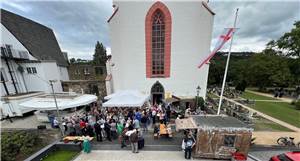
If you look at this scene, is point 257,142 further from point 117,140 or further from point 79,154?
point 79,154

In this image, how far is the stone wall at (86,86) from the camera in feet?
76.6

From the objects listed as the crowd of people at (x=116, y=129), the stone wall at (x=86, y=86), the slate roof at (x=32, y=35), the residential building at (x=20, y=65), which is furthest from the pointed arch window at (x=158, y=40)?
the slate roof at (x=32, y=35)

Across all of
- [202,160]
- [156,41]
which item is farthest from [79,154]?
[156,41]

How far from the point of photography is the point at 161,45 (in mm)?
19469

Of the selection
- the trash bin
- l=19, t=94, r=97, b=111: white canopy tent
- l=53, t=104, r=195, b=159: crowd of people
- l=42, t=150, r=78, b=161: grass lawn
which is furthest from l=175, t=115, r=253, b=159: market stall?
l=19, t=94, r=97, b=111: white canopy tent

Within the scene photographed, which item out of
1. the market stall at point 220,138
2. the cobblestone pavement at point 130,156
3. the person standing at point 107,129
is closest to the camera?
the market stall at point 220,138

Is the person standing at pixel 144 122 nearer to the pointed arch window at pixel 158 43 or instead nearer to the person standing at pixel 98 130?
the person standing at pixel 98 130

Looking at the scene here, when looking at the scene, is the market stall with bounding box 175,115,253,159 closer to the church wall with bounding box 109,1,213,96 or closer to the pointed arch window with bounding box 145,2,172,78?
the church wall with bounding box 109,1,213,96

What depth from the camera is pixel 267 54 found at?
1529 inches

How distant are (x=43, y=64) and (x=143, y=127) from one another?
59.8 feet

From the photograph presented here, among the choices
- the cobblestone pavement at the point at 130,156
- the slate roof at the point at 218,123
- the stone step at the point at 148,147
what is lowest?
the cobblestone pavement at the point at 130,156

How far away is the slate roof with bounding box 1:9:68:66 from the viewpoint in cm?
2050

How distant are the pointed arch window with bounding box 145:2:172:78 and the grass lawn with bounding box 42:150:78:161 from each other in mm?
12665

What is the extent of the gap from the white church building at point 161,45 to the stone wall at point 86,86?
4.74 m
